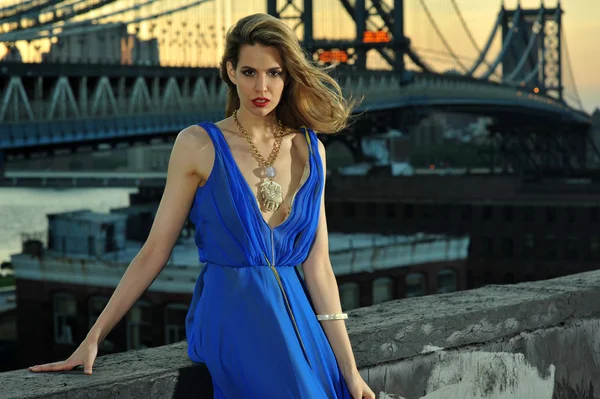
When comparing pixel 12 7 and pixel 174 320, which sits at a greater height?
pixel 12 7

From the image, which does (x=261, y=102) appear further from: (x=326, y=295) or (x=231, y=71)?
(x=326, y=295)

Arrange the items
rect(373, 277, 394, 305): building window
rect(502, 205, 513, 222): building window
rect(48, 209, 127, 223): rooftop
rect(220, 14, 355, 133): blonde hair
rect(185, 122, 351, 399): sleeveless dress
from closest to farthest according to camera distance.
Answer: rect(185, 122, 351, 399): sleeveless dress < rect(220, 14, 355, 133): blonde hair < rect(373, 277, 394, 305): building window < rect(48, 209, 127, 223): rooftop < rect(502, 205, 513, 222): building window

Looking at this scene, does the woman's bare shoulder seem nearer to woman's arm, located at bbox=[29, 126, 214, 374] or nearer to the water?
woman's arm, located at bbox=[29, 126, 214, 374]

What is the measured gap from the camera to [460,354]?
394cm

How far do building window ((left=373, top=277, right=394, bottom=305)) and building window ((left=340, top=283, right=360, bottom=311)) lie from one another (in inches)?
Answer: 33.8

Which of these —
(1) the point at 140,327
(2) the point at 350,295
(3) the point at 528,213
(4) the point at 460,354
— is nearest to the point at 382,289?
(2) the point at 350,295

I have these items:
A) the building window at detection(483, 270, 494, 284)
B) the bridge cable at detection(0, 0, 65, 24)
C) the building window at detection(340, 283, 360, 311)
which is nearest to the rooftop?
the bridge cable at detection(0, 0, 65, 24)

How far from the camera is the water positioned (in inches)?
3616

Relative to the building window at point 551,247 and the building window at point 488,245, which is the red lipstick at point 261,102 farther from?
the building window at point 488,245

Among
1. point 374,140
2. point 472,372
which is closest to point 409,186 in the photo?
point 374,140

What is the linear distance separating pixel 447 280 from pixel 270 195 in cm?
4035

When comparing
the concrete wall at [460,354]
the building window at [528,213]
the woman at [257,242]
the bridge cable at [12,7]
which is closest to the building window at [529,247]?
the building window at [528,213]

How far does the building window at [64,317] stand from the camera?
3422 cm

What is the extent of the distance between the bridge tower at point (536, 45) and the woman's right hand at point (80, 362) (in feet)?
305
